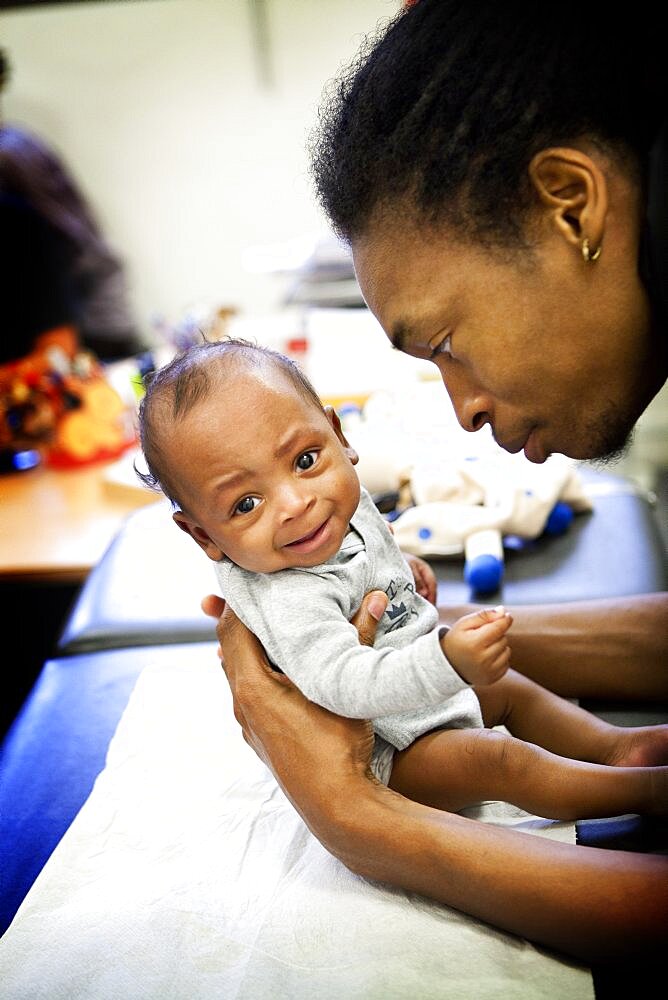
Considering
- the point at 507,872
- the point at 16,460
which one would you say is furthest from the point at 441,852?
the point at 16,460

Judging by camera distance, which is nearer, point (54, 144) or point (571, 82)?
point (571, 82)

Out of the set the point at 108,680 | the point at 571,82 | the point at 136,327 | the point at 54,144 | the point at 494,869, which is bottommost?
the point at 136,327

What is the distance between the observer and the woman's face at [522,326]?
0.85 metres

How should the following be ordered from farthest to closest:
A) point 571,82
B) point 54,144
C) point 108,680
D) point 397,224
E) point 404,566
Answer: point 54,144
point 108,680
point 404,566
point 397,224
point 571,82

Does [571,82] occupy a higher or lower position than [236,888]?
higher

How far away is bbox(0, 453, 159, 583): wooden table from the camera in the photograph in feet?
6.48

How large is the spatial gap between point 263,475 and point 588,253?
0.39 metres

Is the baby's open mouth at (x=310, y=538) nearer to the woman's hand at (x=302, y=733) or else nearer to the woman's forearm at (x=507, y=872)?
the woman's hand at (x=302, y=733)

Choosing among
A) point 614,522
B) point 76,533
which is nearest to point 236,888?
point 614,522

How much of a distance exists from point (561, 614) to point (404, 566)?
27 cm

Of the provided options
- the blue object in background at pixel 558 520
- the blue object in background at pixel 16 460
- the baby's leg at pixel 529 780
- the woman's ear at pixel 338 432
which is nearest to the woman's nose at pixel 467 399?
the woman's ear at pixel 338 432

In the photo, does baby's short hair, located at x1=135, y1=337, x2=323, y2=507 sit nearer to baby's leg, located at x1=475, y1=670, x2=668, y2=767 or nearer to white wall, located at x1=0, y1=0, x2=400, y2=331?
baby's leg, located at x1=475, y1=670, x2=668, y2=767

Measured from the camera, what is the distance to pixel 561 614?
1.21m

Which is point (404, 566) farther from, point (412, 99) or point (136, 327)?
point (136, 327)
